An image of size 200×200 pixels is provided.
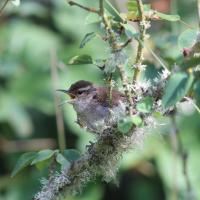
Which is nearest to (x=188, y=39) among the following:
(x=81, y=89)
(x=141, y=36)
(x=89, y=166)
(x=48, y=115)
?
(x=141, y=36)

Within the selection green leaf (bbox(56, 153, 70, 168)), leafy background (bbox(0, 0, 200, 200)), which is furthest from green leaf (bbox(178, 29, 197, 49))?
leafy background (bbox(0, 0, 200, 200))

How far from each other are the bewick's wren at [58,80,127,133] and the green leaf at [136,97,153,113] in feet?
0.96

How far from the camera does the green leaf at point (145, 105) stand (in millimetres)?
1896

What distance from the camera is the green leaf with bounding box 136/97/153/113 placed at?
190cm

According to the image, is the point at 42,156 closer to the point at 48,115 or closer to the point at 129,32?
the point at 129,32

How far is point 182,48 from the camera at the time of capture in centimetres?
204

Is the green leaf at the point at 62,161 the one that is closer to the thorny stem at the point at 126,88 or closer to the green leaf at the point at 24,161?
the green leaf at the point at 24,161

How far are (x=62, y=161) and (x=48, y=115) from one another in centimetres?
341

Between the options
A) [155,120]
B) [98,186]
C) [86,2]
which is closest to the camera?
[155,120]

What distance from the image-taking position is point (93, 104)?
310cm

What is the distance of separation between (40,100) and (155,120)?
350cm

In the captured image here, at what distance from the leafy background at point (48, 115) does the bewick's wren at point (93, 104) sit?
1381 mm

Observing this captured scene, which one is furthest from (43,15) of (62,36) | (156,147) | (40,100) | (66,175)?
(66,175)

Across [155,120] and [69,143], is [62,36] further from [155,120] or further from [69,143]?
[155,120]
